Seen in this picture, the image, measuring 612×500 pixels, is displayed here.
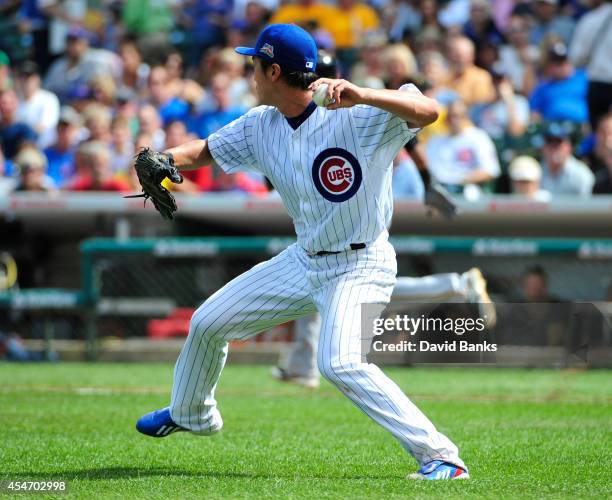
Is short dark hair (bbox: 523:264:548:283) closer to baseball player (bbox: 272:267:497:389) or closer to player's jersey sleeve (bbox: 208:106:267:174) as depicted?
baseball player (bbox: 272:267:497:389)

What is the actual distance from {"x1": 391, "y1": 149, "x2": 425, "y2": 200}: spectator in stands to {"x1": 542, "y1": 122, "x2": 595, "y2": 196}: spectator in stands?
5.01 feet

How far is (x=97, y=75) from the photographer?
15453 mm

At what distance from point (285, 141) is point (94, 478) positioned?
1.67m

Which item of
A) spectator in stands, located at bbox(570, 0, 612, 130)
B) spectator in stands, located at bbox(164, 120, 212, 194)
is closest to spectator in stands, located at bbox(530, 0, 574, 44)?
spectator in stands, located at bbox(570, 0, 612, 130)

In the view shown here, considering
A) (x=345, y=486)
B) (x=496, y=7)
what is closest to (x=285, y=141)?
(x=345, y=486)

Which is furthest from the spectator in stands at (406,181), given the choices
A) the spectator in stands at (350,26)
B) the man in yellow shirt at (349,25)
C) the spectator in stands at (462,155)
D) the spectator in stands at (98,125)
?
the man in yellow shirt at (349,25)

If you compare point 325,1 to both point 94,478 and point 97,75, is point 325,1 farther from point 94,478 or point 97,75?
point 94,478

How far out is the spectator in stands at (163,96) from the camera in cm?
1429

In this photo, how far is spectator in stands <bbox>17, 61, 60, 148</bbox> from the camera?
1478cm

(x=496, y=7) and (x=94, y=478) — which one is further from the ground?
(x=496, y=7)

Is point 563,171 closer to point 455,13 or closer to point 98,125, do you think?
point 455,13

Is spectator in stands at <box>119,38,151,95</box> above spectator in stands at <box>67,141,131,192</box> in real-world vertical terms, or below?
above

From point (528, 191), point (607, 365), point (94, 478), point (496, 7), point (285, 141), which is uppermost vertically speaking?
point (496, 7)

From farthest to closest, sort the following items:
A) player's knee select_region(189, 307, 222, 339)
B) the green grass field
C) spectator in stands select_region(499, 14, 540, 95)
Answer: spectator in stands select_region(499, 14, 540, 95), player's knee select_region(189, 307, 222, 339), the green grass field
